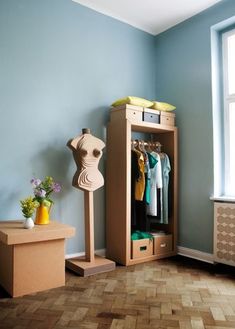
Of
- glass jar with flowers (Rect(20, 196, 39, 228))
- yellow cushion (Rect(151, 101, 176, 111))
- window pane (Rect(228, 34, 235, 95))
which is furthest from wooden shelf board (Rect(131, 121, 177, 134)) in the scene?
glass jar with flowers (Rect(20, 196, 39, 228))

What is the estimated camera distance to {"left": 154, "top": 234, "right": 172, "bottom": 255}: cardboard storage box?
329 cm

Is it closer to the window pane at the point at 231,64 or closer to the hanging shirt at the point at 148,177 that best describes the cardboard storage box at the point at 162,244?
the hanging shirt at the point at 148,177

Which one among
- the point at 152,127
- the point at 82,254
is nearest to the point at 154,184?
the point at 152,127

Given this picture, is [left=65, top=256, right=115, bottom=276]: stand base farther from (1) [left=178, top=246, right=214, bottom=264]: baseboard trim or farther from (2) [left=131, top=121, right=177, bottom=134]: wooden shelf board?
(2) [left=131, top=121, right=177, bottom=134]: wooden shelf board

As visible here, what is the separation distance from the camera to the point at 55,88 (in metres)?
3.10

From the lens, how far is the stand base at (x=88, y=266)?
8.85 ft

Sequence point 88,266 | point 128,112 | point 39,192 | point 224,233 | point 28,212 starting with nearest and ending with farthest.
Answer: point 28,212
point 39,192
point 88,266
point 224,233
point 128,112

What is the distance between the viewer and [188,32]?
3.62 metres

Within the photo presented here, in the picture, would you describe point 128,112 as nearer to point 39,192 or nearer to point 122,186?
point 122,186

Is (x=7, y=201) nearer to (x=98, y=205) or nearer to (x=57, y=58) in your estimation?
(x=98, y=205)

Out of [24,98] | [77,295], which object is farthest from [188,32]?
[77,295]

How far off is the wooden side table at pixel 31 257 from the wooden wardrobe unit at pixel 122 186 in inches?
31.5

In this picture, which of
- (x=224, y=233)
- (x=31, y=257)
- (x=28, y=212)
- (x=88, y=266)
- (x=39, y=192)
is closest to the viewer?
(x=31, y=257)

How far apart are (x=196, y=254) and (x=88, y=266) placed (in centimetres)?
135
